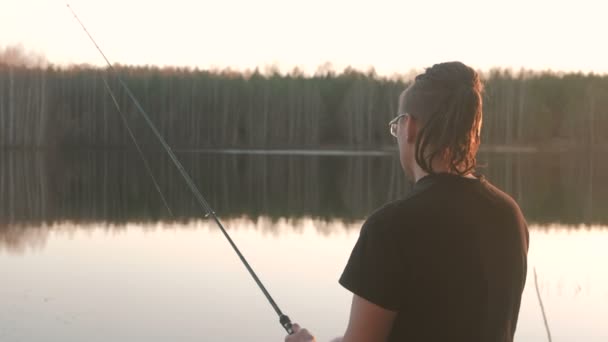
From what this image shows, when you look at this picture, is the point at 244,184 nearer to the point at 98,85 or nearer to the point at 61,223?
the point at 61,223

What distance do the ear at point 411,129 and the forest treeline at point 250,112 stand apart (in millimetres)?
49524

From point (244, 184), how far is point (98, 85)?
34184 mm

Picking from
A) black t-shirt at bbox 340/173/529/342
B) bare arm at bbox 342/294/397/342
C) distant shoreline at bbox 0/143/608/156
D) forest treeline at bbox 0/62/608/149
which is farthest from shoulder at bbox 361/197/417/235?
forest treeline at bbox 0/62/608/149

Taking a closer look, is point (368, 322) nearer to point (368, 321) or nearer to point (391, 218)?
point (368, 321)

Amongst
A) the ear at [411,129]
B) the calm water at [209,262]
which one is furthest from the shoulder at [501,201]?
the calm water at [209,262]

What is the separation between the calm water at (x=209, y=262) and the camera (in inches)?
279

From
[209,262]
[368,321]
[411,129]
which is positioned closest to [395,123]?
[411,129]

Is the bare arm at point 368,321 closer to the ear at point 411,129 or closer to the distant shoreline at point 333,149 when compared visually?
the ear at point 411,129

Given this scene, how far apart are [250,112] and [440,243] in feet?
175

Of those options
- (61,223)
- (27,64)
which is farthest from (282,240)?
(27,64)

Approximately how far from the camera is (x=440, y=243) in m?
1.60

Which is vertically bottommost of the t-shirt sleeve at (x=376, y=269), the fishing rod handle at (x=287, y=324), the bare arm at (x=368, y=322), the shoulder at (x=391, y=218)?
the fishing rod handle at (x=287, y=324)

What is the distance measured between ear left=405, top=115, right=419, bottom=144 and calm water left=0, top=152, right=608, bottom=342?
510 centimetres

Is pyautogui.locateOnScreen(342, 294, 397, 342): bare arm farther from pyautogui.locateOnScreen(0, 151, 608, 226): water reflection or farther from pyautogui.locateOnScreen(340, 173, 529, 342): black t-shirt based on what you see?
pyautogui.locateOnScreen(0, 151, 608, 226): water reflection
